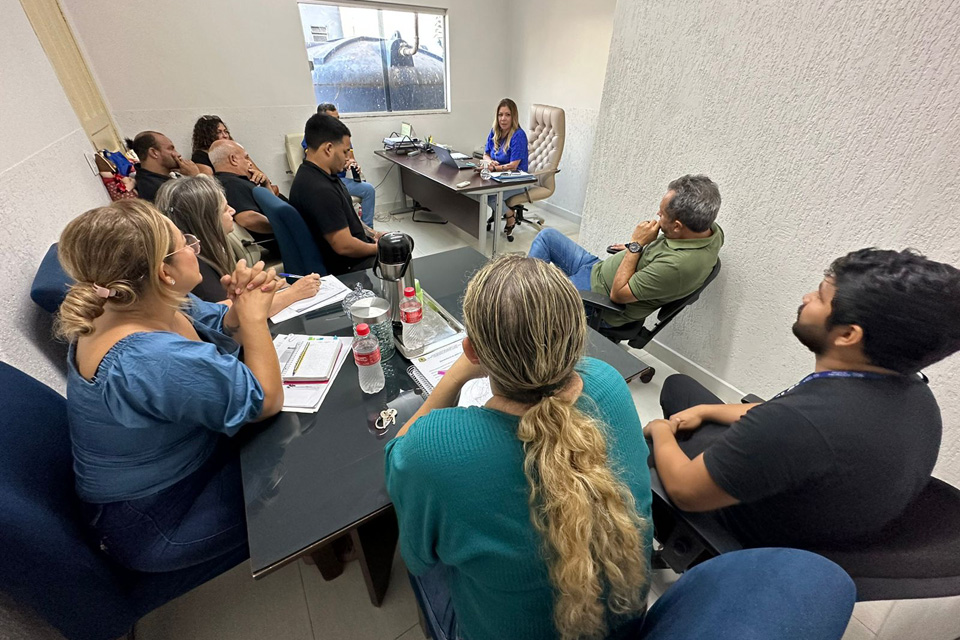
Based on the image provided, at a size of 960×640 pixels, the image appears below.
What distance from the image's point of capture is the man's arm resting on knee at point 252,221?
8.18 feet

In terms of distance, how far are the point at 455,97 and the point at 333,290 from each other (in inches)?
159

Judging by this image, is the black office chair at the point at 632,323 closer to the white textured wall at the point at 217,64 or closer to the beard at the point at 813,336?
the beard at the point at 813,336

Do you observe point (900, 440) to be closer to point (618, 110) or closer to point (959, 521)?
point (959, 521)

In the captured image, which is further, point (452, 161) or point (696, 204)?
point (452, 161)

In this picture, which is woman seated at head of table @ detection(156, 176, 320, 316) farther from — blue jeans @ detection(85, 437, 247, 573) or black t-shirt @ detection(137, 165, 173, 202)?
black t-shirt @ detection(137, 165, 173, 202)

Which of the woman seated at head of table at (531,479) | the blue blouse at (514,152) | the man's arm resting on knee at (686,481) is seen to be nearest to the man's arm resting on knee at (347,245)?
the woman seated at head of table at (531,479)

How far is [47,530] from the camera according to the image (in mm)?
753

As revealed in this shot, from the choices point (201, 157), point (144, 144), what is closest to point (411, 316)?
point (144, 144)

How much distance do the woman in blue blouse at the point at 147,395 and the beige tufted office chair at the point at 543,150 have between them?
3.41 m

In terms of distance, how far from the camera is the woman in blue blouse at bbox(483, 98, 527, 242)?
151 inches

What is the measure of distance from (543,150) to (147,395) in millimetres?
4189

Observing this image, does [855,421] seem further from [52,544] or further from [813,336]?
[52,544]

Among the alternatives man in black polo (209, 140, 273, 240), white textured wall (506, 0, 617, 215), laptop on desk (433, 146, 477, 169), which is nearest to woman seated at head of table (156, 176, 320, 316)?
man in black polo (209, 140, 273, 240)

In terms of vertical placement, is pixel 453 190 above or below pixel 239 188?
below
